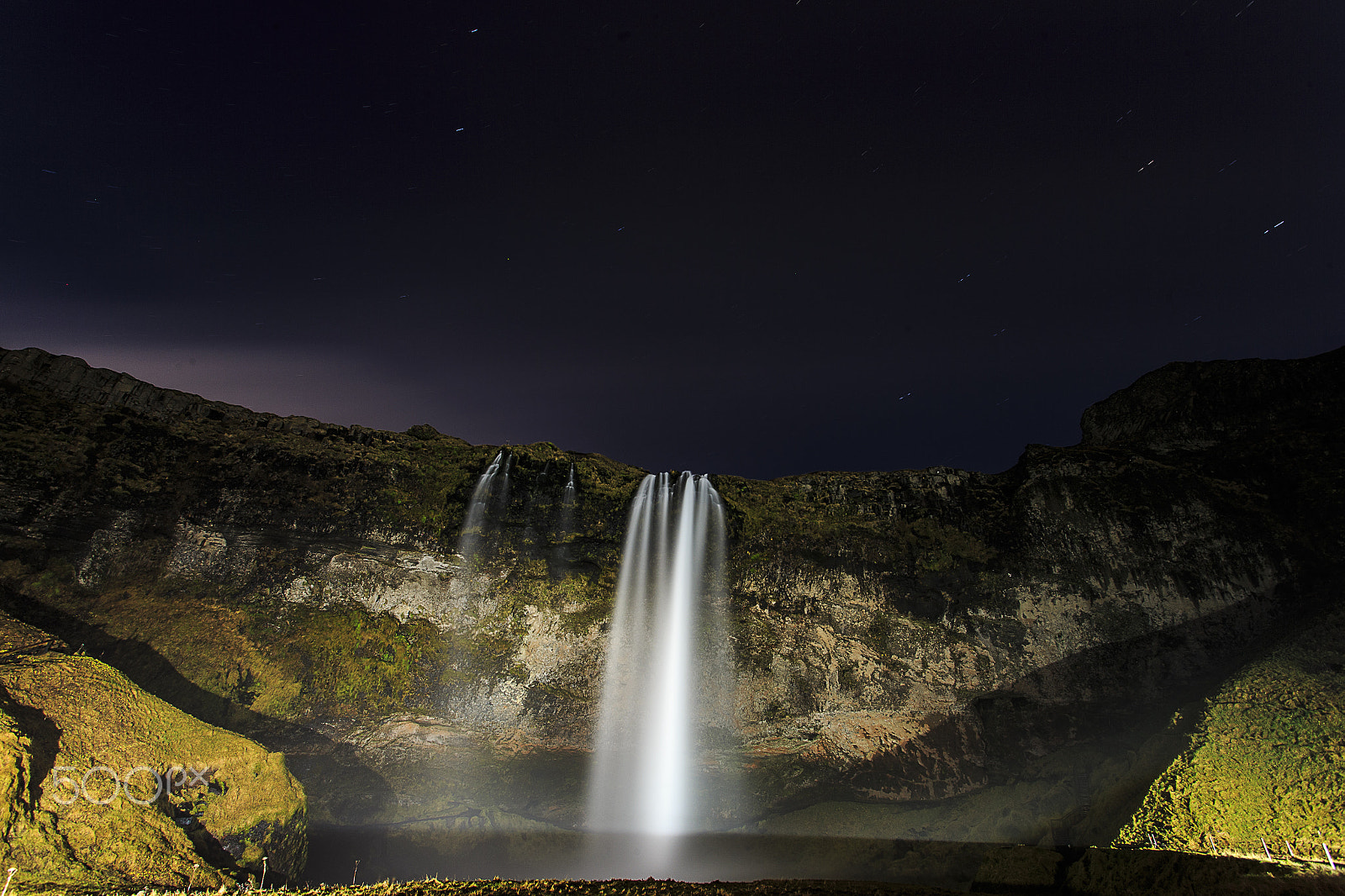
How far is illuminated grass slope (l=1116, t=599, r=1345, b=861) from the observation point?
30.6ft

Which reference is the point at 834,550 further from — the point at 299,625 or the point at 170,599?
the point at 170,599

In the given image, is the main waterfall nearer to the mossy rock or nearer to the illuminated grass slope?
the mossy rock

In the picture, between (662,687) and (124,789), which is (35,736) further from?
(662,687)

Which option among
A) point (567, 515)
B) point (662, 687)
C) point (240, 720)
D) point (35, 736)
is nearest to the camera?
point (35, 736)

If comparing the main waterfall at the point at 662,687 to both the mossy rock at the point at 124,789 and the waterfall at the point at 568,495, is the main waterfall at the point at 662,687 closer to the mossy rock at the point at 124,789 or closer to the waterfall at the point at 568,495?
the waterfall at the point at 568,495

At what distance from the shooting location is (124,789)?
27.6 feet

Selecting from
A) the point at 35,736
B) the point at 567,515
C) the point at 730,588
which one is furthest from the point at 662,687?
the point at 35,736

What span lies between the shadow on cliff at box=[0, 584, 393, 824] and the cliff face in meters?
0.08

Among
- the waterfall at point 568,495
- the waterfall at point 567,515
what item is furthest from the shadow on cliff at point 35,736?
the waterfall at point 568,495

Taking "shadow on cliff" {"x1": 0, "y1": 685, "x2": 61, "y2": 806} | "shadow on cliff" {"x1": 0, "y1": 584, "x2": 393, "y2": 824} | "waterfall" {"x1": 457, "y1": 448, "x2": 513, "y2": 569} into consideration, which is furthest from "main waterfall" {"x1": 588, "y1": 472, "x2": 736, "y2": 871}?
"shadow on cliff" {"x1": 0, "y1": 685, "x2": 61, "y2": 806}

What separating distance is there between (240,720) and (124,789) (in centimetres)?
628

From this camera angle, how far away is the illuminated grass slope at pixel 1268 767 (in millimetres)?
9328

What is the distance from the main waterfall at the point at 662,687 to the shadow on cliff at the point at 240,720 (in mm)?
6697

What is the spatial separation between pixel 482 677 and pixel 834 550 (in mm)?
11102
